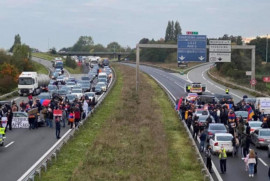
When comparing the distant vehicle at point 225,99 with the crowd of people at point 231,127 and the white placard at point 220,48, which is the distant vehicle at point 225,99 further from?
the white placard at point 220,48

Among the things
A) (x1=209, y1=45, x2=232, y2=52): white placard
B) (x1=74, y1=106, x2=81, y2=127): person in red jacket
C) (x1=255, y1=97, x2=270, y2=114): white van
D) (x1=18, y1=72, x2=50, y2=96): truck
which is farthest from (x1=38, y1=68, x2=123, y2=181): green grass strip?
(x1=18, y1=72, x2=50, y2=96): truck

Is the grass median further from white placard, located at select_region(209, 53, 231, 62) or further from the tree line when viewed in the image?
the tree line

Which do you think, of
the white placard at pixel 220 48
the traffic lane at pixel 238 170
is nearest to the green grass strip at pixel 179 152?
the traffic lane at pixel 238 170

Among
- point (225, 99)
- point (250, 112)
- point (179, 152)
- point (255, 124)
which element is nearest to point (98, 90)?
point (225, 99)

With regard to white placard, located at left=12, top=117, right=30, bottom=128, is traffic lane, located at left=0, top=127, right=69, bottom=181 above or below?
below

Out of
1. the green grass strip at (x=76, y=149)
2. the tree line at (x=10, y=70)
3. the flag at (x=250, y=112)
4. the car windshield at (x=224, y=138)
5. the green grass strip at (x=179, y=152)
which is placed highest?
the tree line at (x=10, y=70)

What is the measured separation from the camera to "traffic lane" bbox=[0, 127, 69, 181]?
70.4 feet

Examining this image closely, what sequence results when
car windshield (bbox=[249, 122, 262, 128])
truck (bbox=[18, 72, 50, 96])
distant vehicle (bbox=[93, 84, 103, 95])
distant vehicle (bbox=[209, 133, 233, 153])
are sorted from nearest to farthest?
distant vehicle (bbox=[209, 133, 233, 153]) → car windshield (bbox=[249, 122, 262, 128]) → truck (bbox=[18, 72, 50, 96]) → distant vehicle (bbox=[93, 84, 103, 95])

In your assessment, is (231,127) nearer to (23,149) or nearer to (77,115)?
(77,115)

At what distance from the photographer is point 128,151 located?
84.0 feet

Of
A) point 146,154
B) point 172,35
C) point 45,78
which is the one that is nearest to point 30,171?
point 146,154

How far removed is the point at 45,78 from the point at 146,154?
45272mm

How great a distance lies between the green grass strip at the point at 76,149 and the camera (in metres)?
21.0

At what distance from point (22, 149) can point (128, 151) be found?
5.36 m
